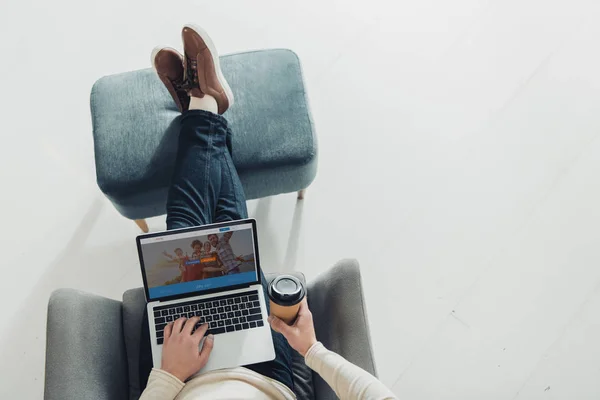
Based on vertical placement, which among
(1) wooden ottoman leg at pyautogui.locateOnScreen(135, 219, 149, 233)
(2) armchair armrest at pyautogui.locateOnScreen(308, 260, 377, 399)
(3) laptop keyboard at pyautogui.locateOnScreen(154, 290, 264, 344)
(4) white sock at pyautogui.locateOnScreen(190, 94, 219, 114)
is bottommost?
(1) wooden ottoman leg at pyautogui.locateOnScreen(135, 219, 149, 233)

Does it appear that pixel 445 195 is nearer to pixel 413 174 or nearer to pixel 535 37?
pixel 413 174

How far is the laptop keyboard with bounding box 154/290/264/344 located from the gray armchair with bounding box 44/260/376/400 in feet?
0.18

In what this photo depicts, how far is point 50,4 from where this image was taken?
1.90m

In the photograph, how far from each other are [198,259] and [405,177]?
879 millimetres

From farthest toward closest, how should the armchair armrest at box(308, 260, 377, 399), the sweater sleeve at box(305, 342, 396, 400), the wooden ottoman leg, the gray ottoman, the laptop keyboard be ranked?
the wooden ottoman leg
the gray ottoman
the laptop keyboard
the armchair armrest at box(308, 260, 377, 399)
the sweater sleeve at box(305, 342, 396, 400)

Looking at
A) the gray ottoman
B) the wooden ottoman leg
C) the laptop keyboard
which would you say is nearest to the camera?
the laptop keyboard

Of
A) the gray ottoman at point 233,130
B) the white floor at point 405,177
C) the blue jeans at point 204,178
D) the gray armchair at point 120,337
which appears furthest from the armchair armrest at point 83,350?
the white floor at point 405,177

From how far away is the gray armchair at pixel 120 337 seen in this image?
93cm

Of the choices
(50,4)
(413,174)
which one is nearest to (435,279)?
(413,174)

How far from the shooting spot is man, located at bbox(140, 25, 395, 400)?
0.92 meters

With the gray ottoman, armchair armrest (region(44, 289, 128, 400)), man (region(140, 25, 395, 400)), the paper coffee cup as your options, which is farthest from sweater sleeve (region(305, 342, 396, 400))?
the gray ottoman

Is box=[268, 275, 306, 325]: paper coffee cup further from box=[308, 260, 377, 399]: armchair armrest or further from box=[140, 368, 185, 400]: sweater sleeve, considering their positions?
box=[140, 368, 185, 400]: sweater sleeve

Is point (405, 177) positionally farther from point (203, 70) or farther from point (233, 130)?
point (203, 70)

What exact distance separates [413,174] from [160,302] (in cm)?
96
